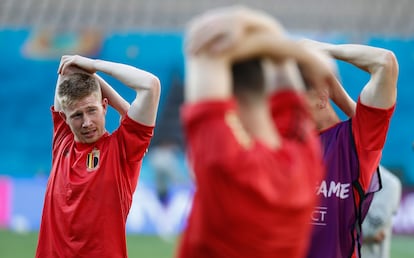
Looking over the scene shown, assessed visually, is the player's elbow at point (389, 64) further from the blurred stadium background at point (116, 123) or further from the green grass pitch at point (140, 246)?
the blurred stadium background at point (116, 123)

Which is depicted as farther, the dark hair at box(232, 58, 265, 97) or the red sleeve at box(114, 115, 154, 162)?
the red sleeve at box(114, 115, 154, 162)

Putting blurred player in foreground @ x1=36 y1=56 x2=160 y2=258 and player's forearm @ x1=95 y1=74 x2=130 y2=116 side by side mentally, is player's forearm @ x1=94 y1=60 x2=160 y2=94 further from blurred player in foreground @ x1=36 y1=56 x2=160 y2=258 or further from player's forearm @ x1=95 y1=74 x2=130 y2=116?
player's forearm @ x1=95 y1=74 x2=130 y2=116

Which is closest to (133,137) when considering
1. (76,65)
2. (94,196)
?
(94,196)

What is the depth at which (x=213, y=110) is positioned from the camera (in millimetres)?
2443

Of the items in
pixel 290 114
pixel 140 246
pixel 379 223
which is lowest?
pixel 140 246

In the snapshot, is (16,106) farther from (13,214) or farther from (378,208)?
(378,208)

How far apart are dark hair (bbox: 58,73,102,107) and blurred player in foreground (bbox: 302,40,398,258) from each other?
3.99 feet

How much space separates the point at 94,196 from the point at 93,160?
0.22m

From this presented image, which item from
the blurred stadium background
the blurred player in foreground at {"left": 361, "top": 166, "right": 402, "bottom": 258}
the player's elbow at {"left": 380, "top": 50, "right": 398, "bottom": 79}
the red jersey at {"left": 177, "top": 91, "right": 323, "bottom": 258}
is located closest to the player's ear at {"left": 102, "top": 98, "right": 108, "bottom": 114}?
the player's elbow at {"left": 380, "top": 50, "right": 398, "bottom": 79}

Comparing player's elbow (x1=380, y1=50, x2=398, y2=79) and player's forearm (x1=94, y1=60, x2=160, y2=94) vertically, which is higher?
player's elbow (x1=380, y1=50, x2=398, y2=79)

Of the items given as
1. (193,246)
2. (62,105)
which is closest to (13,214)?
(62,105)

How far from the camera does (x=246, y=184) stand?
8.02 feet

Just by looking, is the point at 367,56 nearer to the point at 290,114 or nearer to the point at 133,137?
the point at 133,137

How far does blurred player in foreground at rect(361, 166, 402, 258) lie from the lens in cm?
658
